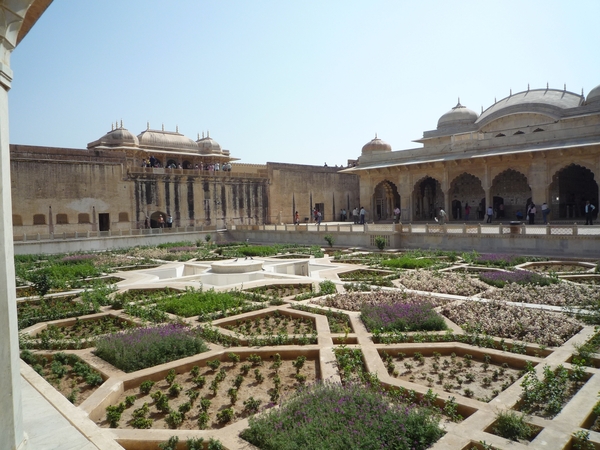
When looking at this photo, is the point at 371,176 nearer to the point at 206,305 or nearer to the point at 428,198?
the point at 428,198

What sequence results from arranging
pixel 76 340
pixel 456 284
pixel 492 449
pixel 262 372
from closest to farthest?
pixel 492 449 → pixel 262 372 → pixel 76 340 → pixel 456 284

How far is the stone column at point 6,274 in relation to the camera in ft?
8.27

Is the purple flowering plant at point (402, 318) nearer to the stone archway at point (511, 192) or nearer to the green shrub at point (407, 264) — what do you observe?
the green shrub at point (407, 264)

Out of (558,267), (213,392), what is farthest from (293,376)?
(558,267)

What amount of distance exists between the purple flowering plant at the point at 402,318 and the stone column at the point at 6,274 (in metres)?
4.62

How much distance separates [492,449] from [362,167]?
25.1m

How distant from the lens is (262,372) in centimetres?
512

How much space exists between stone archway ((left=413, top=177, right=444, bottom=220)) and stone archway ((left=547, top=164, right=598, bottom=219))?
6876mm

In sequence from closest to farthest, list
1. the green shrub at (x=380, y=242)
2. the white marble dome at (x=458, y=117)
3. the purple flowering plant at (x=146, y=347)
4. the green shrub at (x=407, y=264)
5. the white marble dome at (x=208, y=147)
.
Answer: the purple flowering plant at (x=146, y=347), the green shrub at (x=407, y=264), the green shrub at (x=380, y=242), the white marble dome at (x=458, y=117), the white marble dome at (x=208, y=147)

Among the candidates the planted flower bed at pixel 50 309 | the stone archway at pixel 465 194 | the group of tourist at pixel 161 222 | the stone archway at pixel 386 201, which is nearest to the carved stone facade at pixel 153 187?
the group of tourist at pixel 161 222

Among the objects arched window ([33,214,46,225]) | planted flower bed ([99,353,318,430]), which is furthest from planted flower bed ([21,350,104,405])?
arched window ([33,214,46,225])

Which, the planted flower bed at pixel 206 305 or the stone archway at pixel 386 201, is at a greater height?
the stone archway at pixel 386 201

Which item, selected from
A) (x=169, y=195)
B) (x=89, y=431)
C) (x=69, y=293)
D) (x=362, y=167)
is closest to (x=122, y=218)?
(x=169, y=195)

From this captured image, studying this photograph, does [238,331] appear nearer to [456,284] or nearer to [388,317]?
[388,317]
